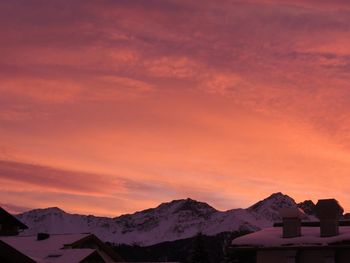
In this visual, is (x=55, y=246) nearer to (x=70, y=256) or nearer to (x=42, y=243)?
A: (x=42, y=243)

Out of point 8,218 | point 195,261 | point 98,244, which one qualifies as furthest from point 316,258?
point 195,261

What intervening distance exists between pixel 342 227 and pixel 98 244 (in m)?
32.9

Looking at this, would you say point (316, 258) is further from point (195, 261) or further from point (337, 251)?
point (195, 261)

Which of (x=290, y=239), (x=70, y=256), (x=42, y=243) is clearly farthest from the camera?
(x=42, y=243)

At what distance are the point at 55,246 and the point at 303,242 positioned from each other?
29621 millimetres

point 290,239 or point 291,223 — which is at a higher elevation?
point 291,223

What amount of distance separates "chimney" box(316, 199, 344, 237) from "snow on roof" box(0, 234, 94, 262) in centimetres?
2606

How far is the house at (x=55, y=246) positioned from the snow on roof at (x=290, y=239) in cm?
1381

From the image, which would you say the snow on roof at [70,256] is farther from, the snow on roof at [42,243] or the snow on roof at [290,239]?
the snow on roof at [290,239]

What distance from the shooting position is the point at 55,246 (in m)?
50.9

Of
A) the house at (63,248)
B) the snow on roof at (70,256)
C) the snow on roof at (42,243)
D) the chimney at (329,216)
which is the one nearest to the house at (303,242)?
the chimney at (329,216)

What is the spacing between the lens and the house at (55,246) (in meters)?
42.7

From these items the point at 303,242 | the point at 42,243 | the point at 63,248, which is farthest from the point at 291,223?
the point at 42,243

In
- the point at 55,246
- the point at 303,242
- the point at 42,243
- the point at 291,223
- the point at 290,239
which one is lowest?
the point at 303,242
